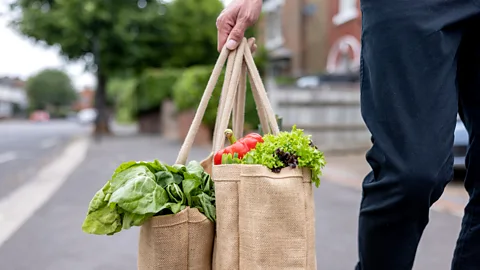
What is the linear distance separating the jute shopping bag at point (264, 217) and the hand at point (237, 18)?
469mm

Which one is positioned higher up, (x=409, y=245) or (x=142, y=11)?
(x=142, y=11)

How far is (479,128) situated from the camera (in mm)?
1604

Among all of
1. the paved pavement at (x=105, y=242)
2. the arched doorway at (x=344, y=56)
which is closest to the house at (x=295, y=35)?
the arched doorway at (x=344, y=56)

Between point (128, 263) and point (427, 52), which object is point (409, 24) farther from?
point (128, 263)

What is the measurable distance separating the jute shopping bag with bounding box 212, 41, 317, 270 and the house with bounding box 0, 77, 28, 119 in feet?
273

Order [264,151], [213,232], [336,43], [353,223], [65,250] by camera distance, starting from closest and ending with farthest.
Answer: [264,151], [213,232], [65,250], [353,223], [336,43]

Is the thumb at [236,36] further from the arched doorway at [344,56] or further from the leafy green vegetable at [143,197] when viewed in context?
the arched doorway at [344,56]

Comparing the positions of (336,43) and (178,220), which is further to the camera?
(336,43)

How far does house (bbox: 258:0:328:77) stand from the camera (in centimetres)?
2000

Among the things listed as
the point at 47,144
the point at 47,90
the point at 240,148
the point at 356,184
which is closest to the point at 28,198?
the point at 356,184

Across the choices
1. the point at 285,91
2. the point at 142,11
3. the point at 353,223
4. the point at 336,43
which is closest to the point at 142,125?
the point at 142,11

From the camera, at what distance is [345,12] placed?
16.9 metres

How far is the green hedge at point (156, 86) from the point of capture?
A: 18.5 meters

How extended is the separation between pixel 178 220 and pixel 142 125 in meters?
21.5
